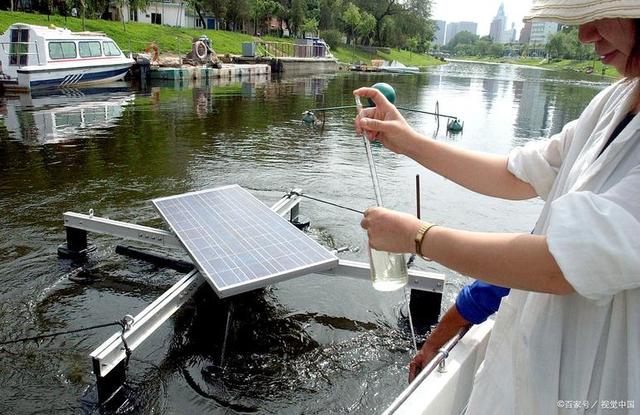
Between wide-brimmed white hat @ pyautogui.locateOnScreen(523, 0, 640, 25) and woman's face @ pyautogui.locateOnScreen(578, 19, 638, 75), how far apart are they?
0.05 meters

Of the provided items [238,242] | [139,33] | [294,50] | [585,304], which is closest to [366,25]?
[294,50]

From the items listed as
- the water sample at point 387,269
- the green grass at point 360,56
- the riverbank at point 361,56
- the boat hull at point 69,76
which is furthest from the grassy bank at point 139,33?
the water sample at point 387,269

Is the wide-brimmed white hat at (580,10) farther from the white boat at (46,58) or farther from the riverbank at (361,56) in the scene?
the riverbank at (361,56)

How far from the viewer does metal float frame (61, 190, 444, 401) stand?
3.27 metres

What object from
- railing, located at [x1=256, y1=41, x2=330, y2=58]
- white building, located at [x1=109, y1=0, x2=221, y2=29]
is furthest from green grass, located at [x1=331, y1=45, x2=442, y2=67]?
white building, located at [x1=109, y1=0, x2=221, y2=29]

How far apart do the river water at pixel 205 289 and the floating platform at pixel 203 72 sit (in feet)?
47.3

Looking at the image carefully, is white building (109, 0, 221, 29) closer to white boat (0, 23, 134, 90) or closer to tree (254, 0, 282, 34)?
tree (254, 0, 282, 34)

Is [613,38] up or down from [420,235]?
up

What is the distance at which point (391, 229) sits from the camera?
150cm

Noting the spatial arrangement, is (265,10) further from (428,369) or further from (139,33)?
(428,369)

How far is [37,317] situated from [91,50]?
2352 cm

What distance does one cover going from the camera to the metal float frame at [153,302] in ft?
10.7

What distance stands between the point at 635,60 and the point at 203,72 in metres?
33.3

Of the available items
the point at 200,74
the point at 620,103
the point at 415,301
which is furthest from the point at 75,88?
the point at 620,103
